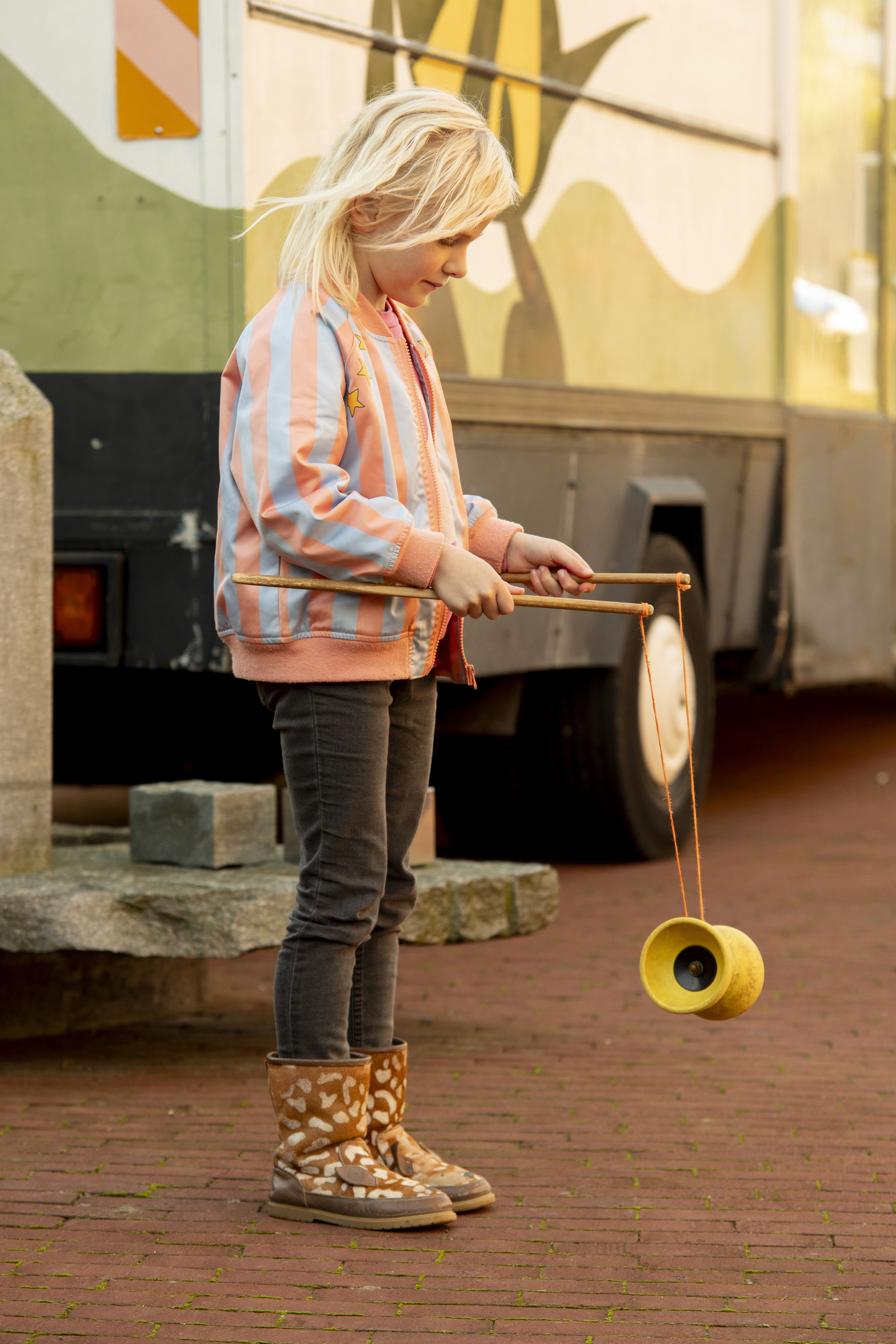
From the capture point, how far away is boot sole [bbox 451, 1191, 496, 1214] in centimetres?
336

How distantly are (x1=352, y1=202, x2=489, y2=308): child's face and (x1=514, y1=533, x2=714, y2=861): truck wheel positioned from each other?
3.41 m

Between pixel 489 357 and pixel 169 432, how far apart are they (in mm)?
1197

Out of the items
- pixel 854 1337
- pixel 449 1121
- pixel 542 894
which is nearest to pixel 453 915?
pixel 542 894

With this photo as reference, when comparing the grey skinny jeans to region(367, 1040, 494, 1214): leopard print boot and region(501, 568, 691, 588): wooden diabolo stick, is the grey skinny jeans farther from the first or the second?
region(501, 568, 691, 588): wooden diabolo stick

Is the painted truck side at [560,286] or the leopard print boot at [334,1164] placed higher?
the painted truck side at [560,286]

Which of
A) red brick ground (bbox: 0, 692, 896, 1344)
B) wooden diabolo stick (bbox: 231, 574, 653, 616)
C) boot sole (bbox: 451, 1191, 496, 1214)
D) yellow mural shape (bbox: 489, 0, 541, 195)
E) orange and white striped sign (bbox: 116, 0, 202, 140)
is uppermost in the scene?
yellow mural shape (bbox: 489, 0, 541, 195)

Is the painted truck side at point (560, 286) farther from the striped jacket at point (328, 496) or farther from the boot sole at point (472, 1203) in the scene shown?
the boot sole at point (472, 1203)

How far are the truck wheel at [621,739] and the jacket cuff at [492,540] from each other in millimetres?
3198

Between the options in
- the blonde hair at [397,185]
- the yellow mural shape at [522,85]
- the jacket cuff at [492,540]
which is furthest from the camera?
the yellow mural shape at [522,85]

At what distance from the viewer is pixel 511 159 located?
6008mm

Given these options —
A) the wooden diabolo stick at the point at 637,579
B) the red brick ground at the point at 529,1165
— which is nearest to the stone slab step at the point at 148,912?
the red brick ground at the point at 529,1165

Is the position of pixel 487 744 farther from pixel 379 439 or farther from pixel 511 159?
pixel 379 439

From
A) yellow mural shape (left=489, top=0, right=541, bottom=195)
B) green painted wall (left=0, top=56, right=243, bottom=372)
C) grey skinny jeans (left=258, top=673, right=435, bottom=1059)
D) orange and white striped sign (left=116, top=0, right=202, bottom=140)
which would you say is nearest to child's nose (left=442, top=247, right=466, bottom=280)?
grey skinny jeans (left=258, top=673, right=435, bottom=1059)

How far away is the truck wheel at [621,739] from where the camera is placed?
268 inches
